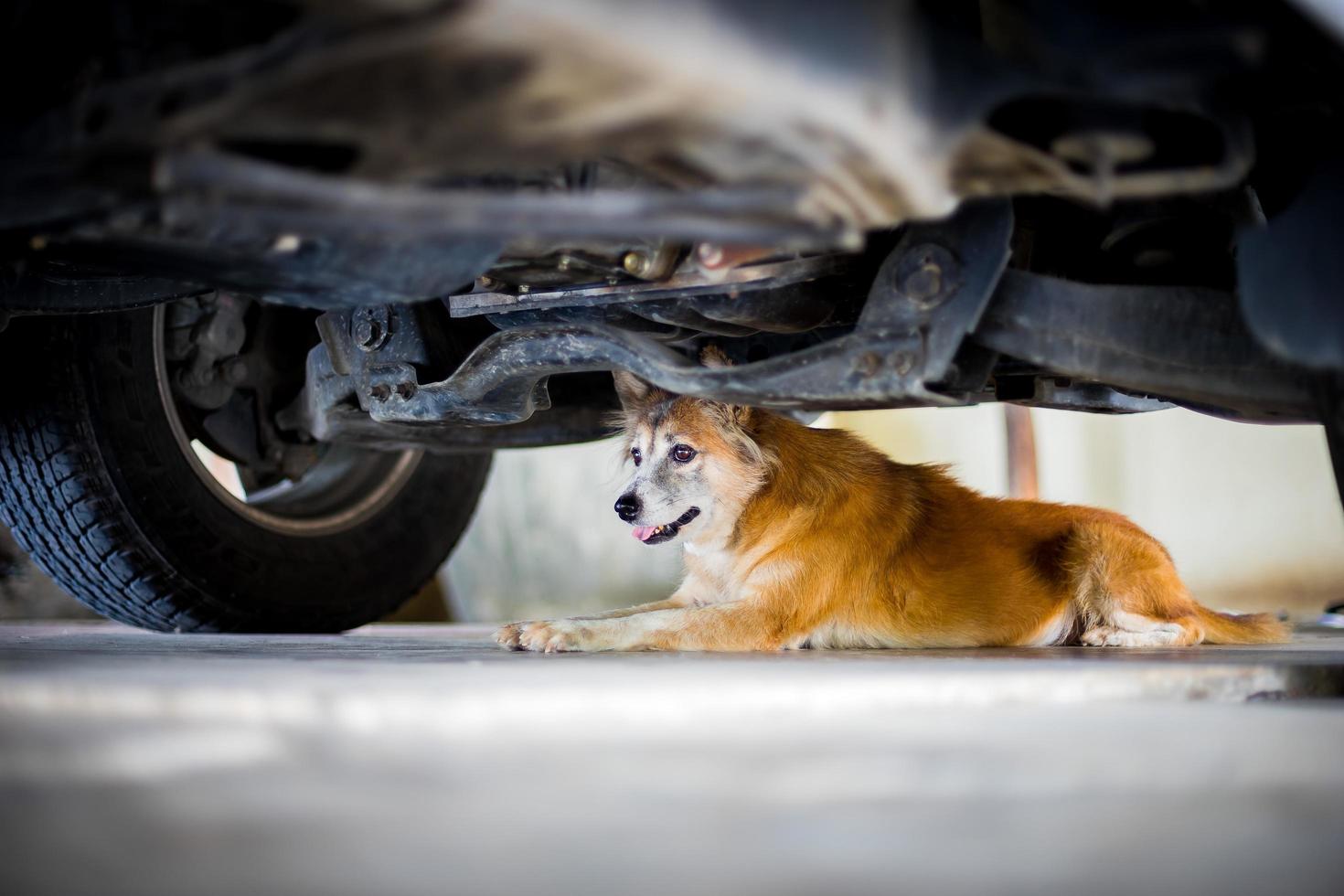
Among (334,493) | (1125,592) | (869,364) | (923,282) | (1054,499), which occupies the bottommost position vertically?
(1125,592)

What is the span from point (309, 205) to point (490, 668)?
3.05 ft

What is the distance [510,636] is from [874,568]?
0.91m

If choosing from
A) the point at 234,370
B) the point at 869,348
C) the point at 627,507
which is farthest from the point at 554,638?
the point at 234,370

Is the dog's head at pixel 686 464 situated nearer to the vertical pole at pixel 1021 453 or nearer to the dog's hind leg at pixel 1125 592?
the dog's hind leg at pixel 1125 592

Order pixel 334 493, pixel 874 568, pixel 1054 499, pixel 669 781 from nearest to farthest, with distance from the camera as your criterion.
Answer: pixel 669 781
pixel 874 568
pixel 334 493
pixel 1054 499

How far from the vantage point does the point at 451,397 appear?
248 centimetres

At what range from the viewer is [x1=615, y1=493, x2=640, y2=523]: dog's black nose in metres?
3.06

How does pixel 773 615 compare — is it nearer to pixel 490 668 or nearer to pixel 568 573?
pixel 490 668

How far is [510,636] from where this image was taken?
8.66ft

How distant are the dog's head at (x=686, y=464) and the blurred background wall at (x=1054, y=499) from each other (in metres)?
1.98

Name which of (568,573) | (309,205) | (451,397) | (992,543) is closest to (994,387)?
(992,543)

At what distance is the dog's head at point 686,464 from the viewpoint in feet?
10.2

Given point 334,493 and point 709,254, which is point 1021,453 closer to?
point 334,493

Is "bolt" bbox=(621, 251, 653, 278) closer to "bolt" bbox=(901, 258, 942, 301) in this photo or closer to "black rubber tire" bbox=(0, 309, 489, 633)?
"bolt" bbox=(901, 258, 942, 301)
